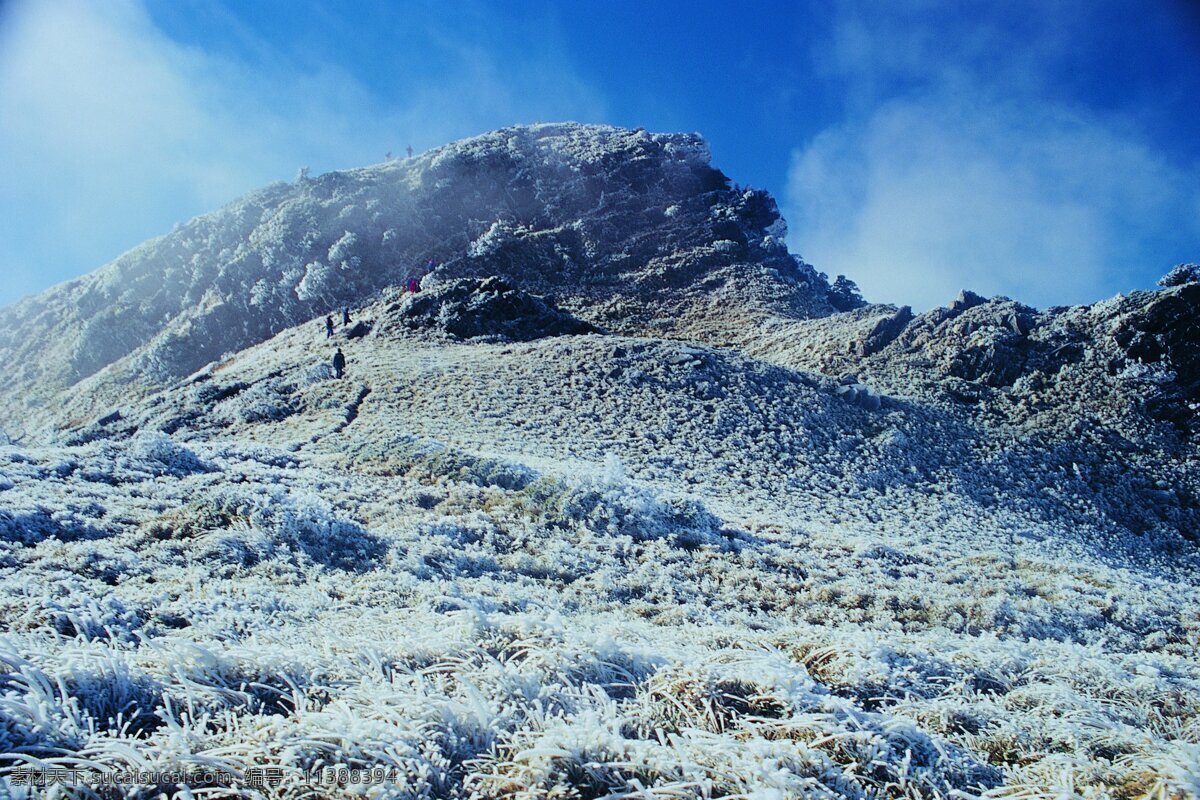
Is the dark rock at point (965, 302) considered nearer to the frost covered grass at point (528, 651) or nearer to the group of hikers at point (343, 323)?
the frost covered grass at point (528, 651)

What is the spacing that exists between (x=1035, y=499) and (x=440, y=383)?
25588 millimetres

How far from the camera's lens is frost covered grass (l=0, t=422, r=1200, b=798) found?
10.4 ft

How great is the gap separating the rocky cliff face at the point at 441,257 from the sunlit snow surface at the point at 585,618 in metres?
29.5

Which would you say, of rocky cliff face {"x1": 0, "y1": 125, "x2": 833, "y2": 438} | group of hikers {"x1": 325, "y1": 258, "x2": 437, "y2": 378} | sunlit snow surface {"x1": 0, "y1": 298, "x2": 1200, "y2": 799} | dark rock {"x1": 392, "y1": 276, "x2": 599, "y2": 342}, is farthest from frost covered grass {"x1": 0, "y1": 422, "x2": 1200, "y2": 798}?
rocky cliff face {"x1": 0, "y1": 125, "x2": 833, "y2": 438}

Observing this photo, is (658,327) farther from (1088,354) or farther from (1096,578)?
(1096,578)

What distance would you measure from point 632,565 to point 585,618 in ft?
A: 10.6

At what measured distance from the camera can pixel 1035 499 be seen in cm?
2259

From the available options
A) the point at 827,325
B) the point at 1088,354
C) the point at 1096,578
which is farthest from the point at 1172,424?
the point at 1096,578

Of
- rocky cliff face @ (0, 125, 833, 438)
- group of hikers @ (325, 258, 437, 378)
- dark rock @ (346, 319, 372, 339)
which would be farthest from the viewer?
rocky cliff face @ (0, 125, 833, 438)

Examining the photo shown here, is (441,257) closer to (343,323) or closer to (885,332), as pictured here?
(343,323)

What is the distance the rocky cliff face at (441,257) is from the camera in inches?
2148

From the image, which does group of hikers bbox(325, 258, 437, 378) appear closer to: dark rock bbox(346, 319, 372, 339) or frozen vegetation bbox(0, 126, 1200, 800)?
frozen vegetation bbox(0, 126, 1200, 800)

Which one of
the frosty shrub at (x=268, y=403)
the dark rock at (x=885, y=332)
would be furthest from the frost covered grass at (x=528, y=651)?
the dark rock at (x=885, y=332)

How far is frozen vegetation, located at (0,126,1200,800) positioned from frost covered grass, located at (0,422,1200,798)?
0.03 metres
